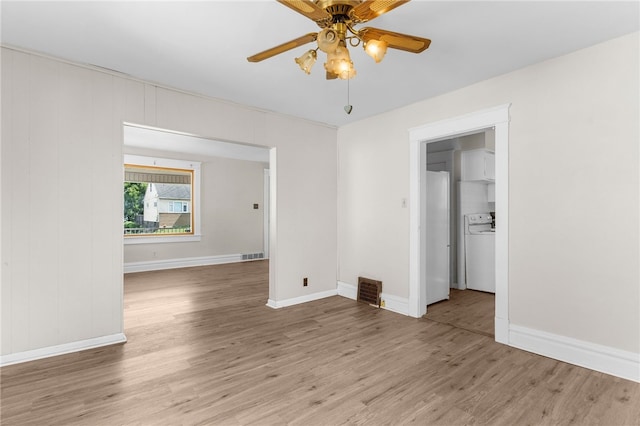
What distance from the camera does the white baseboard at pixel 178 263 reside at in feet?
21.9

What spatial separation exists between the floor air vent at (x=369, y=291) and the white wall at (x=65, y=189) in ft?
9.17

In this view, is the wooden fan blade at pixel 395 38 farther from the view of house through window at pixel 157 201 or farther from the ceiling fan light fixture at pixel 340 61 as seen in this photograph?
the view of house through window at pixel 157 201

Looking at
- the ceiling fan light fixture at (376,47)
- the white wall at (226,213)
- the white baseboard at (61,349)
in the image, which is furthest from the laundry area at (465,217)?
the white wall at (226,213)

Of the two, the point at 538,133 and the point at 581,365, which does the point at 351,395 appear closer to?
the point at 581,365

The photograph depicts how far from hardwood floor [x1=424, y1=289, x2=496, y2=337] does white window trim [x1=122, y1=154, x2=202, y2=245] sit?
5465 mm

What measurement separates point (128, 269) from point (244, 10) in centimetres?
612

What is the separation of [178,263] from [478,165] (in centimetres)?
635

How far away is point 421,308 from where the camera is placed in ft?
12.9

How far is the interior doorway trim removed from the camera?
122 inches

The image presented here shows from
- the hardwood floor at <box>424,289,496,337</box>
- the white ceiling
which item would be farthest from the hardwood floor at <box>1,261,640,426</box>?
the white ceiling

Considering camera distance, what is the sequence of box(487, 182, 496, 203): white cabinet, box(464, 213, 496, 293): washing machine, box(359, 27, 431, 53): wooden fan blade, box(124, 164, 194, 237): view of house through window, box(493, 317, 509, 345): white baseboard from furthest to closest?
box(124, 164, 194, 237): view of house through window
box(487, 182, 496, 203): white cabinet
box(464, 213, 496, 293): washing machine
box(493, 317, 509, 345): white baseboard
box(359, 27, 431, 53): wooden fan blade

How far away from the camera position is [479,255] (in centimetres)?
518

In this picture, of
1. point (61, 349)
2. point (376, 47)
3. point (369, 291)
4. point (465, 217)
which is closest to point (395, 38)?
point (376, 47)

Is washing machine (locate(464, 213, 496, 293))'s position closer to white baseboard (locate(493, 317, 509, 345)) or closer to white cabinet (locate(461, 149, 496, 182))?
white cabinet (locate(461, 149, 496, 182))
